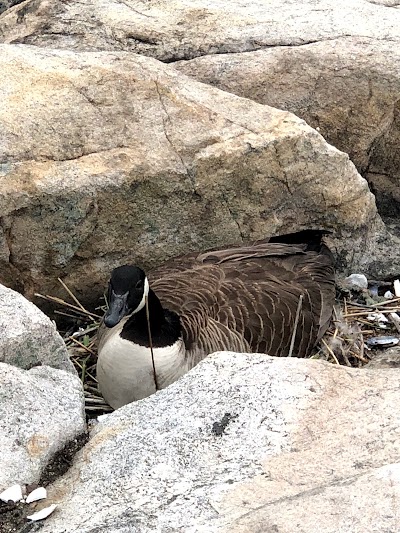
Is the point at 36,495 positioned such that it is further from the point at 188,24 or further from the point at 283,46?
the point at 188,24

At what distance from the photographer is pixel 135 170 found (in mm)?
4598

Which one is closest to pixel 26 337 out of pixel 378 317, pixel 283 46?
pixel 378 317

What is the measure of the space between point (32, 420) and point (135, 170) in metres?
2.16

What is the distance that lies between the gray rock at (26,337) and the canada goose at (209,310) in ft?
1.77

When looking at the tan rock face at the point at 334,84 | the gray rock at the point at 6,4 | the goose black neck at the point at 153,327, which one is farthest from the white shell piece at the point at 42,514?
the gray rock at the point at 6,4

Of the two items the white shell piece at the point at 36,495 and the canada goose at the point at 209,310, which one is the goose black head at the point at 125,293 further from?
the white shell piece at the point at 36,495

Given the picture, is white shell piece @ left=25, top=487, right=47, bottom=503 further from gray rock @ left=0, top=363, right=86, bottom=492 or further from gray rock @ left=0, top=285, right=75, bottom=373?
gray rock @ left=0, top=285, right=75, bottom=373

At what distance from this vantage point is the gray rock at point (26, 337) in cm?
321

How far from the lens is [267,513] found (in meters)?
2.19

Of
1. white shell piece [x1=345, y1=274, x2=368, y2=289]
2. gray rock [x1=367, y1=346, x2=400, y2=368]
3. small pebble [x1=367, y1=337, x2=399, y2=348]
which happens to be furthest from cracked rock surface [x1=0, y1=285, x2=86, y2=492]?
white shell piece [x1=345, y1=274, x2=368, y2=289]

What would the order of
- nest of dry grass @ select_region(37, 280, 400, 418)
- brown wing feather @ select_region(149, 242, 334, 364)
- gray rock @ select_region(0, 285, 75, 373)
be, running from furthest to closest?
1. nest of dry grass @ select_region(37, 280, 400, 418)
2. brown wing feather @ select_region(149, 242, 334, 364)
3. gray rock @ select_region(0, 285, 75, 373)

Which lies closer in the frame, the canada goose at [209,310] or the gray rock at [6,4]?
the canada goose at [209,310]

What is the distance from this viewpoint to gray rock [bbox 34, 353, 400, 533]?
2.19m

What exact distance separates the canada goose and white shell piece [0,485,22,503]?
1.47m
